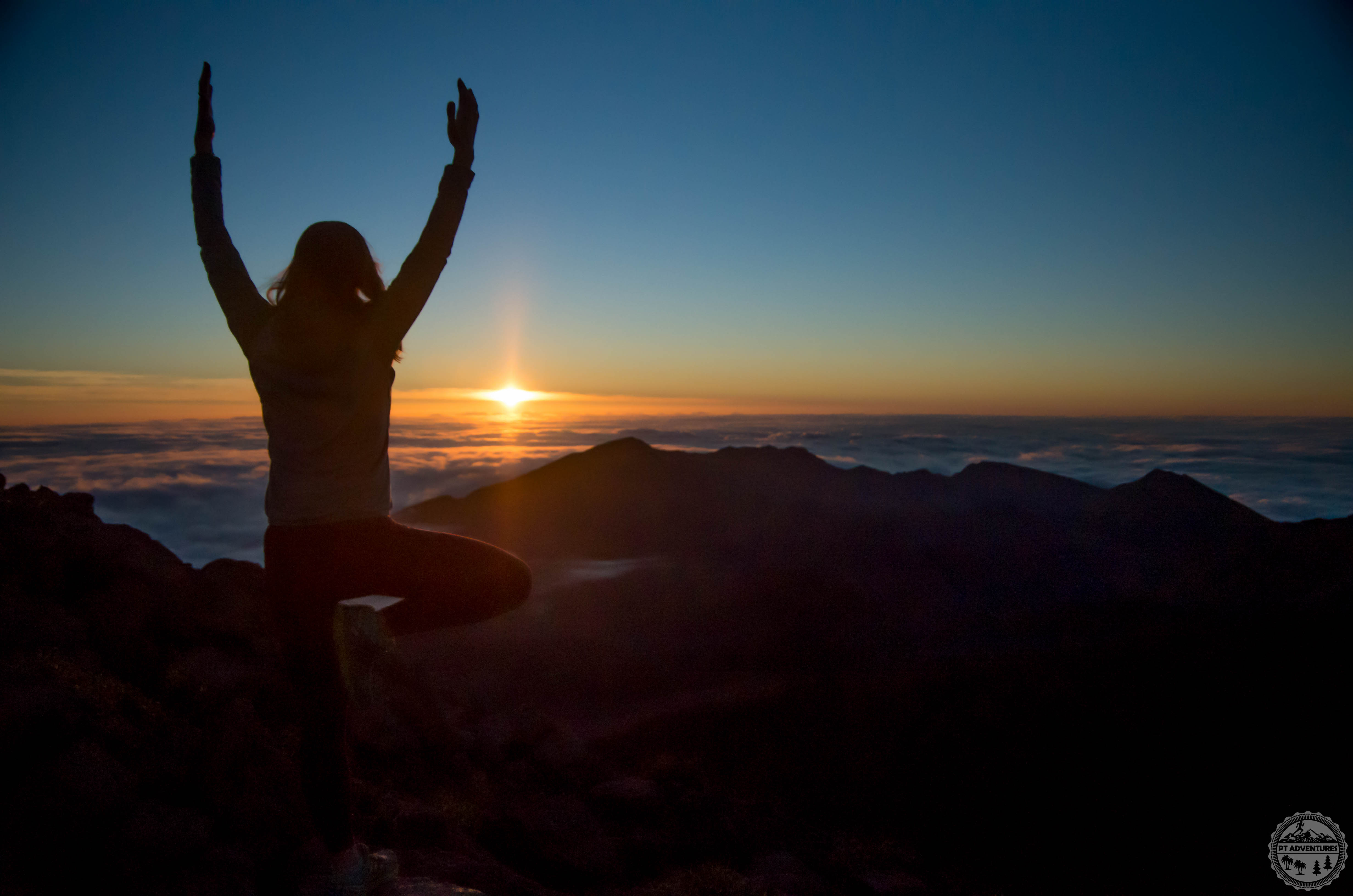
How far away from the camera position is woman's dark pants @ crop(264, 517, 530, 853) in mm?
1598

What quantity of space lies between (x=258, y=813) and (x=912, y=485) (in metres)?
55.1

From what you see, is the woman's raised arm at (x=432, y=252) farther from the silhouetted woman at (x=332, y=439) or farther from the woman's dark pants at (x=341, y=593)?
the woman's dark pants at (x=341, y=593)

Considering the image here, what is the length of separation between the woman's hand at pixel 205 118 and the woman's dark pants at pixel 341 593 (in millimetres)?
1160

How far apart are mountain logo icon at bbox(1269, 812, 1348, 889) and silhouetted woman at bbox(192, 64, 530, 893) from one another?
6191mm

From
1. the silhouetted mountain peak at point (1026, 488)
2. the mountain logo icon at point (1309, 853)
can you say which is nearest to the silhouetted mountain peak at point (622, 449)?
the silhouetted mountain peak at point (1026, 488)

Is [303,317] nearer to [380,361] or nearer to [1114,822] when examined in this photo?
[380,361]

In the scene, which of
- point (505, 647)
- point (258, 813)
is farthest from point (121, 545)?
point (505, 647)

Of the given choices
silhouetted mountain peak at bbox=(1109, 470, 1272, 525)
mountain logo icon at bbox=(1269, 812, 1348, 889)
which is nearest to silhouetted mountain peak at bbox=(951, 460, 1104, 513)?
silhouetted mountain peak at bbox=(1109, 470, 1272, 525)

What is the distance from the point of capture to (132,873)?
247 centimetres

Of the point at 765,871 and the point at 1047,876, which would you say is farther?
the point at 1047,876

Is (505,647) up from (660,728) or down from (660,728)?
down

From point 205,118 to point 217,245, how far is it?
0.47 m

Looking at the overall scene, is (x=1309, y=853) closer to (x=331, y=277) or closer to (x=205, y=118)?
(x=331, y=277)

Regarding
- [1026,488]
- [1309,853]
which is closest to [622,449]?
[1026,488]
